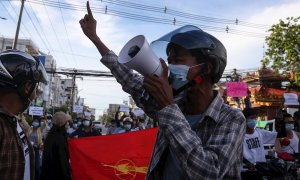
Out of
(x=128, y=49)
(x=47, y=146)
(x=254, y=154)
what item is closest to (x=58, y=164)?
(x=47, y=146)

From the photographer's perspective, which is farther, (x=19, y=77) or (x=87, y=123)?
Answer: (x=87, y=123)

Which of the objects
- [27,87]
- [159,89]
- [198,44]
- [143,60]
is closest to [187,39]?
[198,44]

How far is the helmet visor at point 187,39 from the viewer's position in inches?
81.3

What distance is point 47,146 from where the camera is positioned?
6637 millimetres

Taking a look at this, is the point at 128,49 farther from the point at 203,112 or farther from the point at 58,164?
the point at 58,164

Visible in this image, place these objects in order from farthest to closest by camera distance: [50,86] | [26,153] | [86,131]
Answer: [50,86]
[86,131]
[26,153]

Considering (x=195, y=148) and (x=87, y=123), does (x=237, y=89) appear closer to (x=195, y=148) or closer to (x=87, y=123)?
(x=87, y=123)

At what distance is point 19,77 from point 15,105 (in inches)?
6.9

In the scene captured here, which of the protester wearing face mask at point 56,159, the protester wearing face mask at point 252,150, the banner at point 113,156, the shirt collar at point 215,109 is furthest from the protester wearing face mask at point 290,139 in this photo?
the shirt collar at point 215,109

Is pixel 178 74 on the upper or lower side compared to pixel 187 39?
lower

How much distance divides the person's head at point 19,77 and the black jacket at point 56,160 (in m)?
4.21

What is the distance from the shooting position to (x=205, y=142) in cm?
193

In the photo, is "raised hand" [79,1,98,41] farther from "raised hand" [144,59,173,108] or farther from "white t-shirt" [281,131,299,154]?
"white t-shirt" [281,131,299,154]

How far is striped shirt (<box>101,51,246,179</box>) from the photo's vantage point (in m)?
1.67
